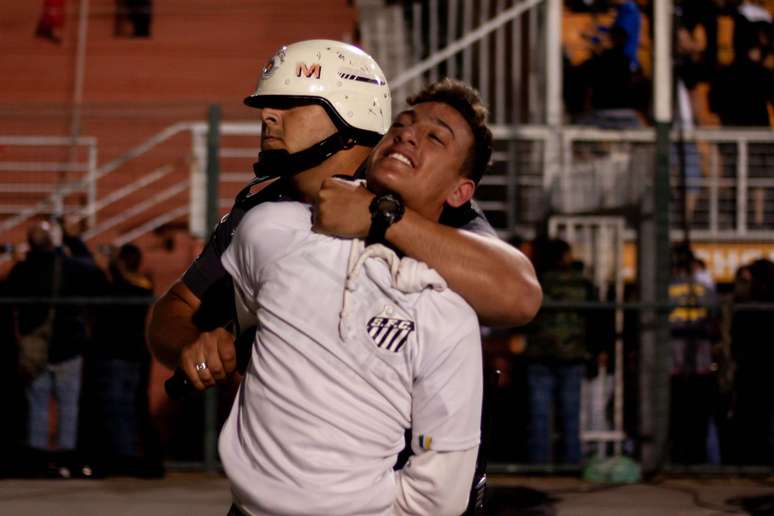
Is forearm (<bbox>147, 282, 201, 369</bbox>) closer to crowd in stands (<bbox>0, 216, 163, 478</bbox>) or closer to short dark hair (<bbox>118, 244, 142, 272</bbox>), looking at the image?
crowd in stands (<bbox>0, 216, 163, 478</bbox>)

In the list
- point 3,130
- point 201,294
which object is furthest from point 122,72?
point 201,294

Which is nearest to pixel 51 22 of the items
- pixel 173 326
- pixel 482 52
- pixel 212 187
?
pixel 482 52

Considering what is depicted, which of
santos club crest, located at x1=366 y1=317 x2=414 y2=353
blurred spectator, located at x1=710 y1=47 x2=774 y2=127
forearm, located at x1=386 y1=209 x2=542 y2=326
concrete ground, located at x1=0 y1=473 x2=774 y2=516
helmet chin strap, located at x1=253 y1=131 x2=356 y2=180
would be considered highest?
blurred spectator, located at x1=710 y1=47 x2=774 y2=127

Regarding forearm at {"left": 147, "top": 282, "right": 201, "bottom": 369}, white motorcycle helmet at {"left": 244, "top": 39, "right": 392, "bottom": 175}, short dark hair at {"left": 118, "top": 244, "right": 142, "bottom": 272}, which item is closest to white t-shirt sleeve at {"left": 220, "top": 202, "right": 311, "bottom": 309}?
white motorcycle helmet at {"left": 244, "top": 39, "right": 392, "bottom": 175}

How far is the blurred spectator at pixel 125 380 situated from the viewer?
8.78 m

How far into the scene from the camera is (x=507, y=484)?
8.68 m

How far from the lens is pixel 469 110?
9.16ft

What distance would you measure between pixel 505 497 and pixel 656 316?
1.74m

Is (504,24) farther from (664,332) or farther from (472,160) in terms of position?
(472,160)

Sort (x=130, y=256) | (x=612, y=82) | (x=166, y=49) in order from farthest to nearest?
1. (x=166, y=49)
2. (x=612, y=82)
3. (x=130, y=256)

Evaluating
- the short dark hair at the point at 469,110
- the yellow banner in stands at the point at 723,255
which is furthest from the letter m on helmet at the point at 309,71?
the yellow banner in stands at the point at 723,255

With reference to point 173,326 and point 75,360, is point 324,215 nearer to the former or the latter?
point 173,326

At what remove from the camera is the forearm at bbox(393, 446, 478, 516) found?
2.49m

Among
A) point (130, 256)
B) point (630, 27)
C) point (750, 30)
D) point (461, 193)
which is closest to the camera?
point (461, 193)
